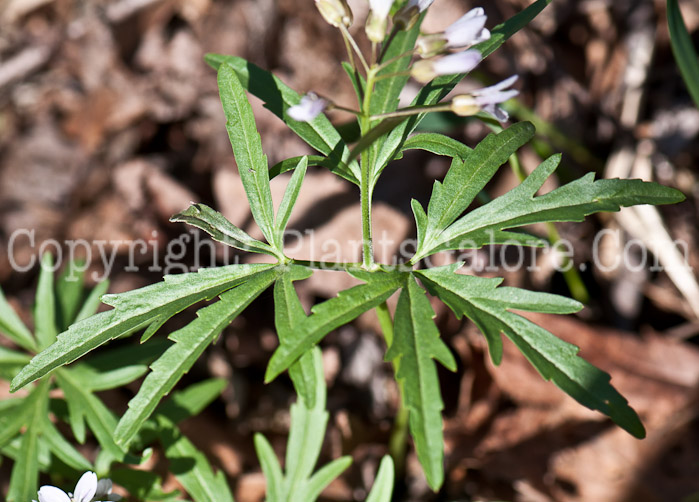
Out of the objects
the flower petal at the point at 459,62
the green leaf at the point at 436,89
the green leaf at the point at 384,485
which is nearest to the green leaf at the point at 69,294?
the green leaf at the point at 384,485

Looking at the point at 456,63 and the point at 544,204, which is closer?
the point at 456,63

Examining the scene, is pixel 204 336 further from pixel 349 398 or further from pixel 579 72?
pixel 579 72

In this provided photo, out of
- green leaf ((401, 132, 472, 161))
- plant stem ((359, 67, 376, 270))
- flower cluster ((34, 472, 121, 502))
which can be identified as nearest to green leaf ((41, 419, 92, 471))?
flower cluster ((34, 472, 121, 502))

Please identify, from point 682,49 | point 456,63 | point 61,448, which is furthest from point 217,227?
point 682,49

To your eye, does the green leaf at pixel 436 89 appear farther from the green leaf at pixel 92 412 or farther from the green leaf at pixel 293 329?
the green leaf at pixel 92 412

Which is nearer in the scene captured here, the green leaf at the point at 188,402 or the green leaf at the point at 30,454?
the green leaf at the point at 30,454

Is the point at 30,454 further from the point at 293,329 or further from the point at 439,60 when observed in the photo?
the point at 439,60

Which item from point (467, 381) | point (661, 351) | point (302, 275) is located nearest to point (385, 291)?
point (302, 275)

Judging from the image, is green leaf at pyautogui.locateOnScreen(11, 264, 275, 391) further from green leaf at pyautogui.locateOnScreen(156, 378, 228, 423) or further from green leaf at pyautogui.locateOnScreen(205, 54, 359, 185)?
green leaf at pyautogui.locateOnScreen(156, 378, 228, 423)
